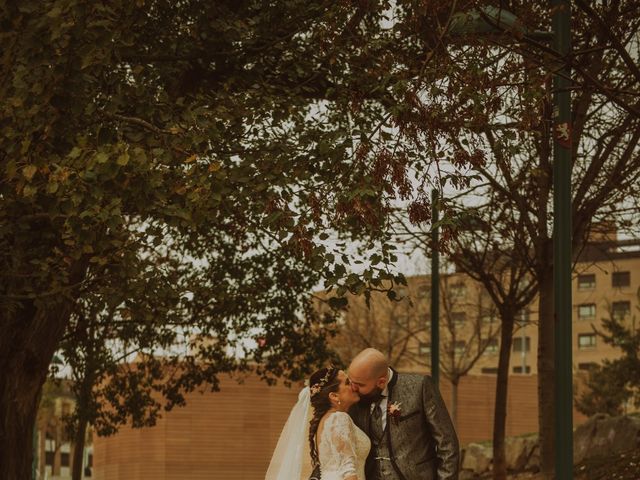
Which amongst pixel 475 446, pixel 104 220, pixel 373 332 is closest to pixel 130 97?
pixel 104 220

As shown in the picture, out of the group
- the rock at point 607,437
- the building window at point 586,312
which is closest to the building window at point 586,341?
the building window at point 586,312

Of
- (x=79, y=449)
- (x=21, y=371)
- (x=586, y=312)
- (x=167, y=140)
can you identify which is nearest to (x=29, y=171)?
(x=167, y=140)

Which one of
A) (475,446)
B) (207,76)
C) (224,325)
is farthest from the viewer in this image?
(475,446)

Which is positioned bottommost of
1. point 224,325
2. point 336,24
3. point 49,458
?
point 49,458

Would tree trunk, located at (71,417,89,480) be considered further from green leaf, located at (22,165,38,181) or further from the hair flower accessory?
the hair flower accessory

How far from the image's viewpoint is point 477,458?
33.6 meters

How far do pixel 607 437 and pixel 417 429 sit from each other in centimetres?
2048

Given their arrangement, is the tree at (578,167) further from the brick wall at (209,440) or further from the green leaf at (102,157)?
the brick wall at (209,440)

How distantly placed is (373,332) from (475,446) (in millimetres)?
16887

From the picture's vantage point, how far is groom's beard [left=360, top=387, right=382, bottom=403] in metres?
7.58

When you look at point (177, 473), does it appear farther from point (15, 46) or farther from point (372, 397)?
point (372, 397)

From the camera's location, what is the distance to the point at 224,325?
22766 mm

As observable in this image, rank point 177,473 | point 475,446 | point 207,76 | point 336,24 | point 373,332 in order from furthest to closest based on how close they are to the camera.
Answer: point 373,332, point 177,473, point 475,446, point 207,76, point 336,24

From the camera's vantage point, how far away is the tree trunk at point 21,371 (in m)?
15.8
